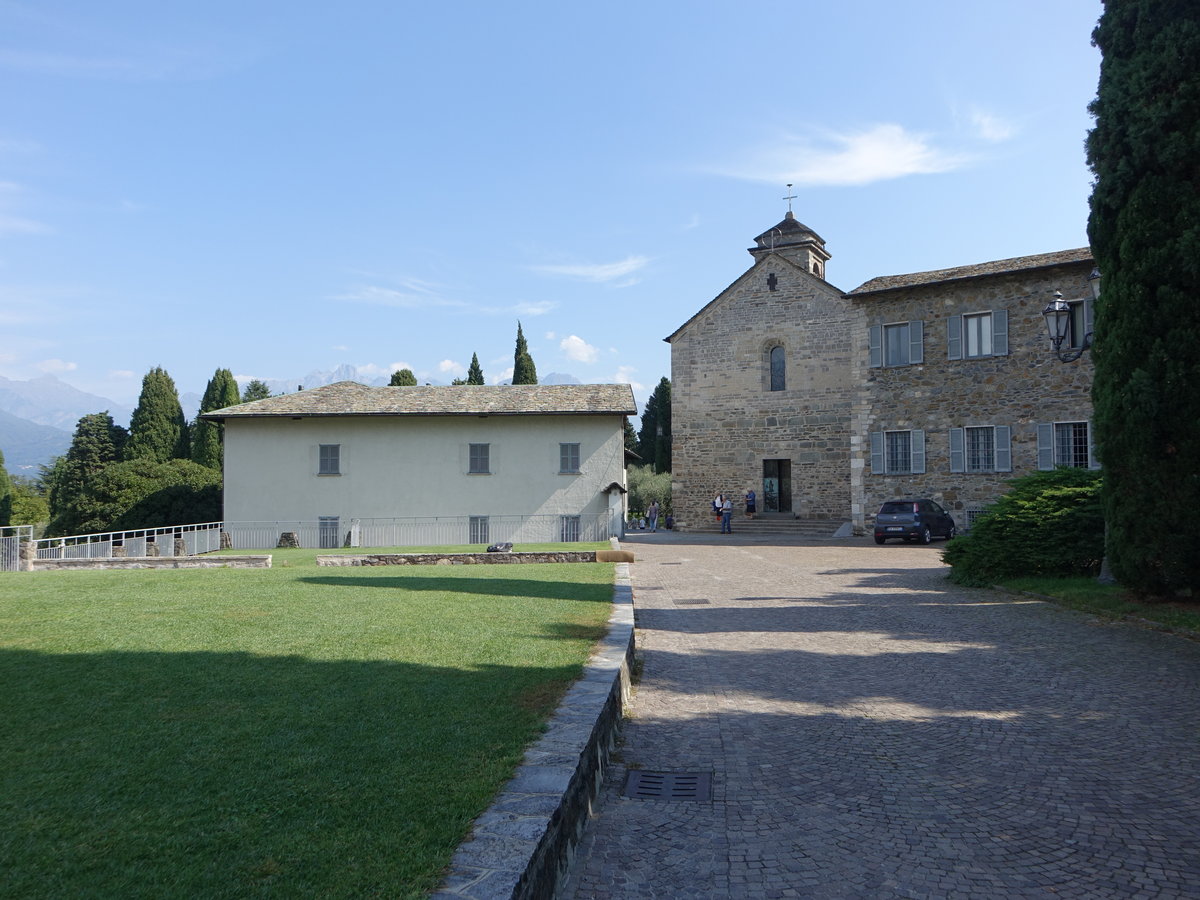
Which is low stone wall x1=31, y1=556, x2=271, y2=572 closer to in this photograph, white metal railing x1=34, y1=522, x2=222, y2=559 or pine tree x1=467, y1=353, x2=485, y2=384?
white metal railing x1=34, y1=522, x2=222, y2=559

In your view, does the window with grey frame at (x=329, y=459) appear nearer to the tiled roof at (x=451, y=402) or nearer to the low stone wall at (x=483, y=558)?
the tiled roof at (x=451, y=402)

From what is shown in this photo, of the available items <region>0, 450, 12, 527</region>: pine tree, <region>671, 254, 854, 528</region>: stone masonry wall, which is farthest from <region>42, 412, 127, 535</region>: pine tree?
<region>671, 254, 854, 528</region>: stone masonry wall

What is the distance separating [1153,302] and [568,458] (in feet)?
74.0

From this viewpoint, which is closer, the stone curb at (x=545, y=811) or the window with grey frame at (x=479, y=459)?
the stone curb at (x=545, y=811)

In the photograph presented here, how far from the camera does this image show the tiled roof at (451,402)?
1240 inches

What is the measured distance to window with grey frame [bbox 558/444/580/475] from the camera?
1261 inches

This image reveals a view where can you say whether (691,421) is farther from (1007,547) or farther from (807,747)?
(807,747)

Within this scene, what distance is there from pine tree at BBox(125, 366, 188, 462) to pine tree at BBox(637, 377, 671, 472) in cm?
3074

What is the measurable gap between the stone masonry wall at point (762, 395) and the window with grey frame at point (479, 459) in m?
8.05

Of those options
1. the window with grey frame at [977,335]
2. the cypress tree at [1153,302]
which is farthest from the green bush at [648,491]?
the cypress tree at [1153,302]

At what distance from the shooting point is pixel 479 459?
32250 millimetres

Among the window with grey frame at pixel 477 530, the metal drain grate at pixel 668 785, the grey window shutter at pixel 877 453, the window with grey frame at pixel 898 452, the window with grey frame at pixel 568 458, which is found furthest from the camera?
the window with grey frame at pixel 568 458

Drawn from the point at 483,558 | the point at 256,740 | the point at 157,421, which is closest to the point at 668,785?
the point at 256,740

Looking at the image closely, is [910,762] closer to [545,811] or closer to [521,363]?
[545,811]
